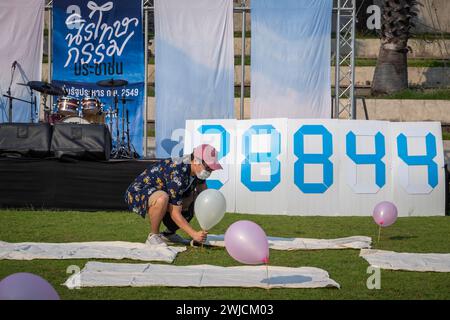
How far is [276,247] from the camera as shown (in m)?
8.43

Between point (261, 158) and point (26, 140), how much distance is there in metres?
3.76

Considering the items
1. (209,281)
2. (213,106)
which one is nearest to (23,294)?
(209,281)

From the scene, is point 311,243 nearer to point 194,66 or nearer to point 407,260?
point 407,260

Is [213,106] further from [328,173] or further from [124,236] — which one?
[124,236]

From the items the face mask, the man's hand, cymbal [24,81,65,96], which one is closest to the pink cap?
the face mask

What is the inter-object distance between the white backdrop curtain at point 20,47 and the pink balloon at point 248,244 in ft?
33.0

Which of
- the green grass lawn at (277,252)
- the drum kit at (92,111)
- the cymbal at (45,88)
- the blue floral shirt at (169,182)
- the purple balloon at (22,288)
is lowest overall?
the green grass lawn at (277,252)

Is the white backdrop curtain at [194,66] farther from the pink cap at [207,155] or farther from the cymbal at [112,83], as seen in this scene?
the pink cap at [207,155]

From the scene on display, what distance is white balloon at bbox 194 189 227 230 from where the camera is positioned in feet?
25.6

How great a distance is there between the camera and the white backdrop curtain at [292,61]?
1492cm

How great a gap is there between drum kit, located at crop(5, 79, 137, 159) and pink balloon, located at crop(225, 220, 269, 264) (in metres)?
8.01

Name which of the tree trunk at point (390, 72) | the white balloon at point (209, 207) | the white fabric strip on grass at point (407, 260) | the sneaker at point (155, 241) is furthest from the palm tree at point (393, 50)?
the white balloon at point (209, 207)

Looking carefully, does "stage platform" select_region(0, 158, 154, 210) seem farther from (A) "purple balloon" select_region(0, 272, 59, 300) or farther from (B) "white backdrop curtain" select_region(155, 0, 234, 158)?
(A) "purple balloon" select_region(0, 272, 59, 300)

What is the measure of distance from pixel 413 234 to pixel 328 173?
2566 mm
